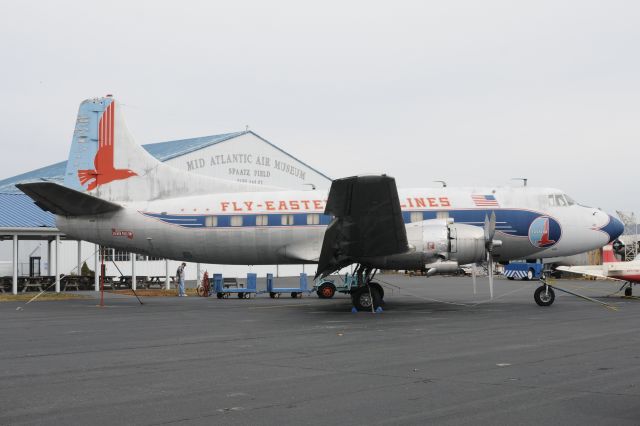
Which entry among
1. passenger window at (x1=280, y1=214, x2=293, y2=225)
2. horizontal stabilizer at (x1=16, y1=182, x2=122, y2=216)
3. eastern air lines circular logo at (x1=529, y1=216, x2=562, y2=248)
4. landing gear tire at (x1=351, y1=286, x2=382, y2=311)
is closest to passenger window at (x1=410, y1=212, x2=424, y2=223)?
landing gear tire at (x1=351, y1=286, x2=382, y2=311)

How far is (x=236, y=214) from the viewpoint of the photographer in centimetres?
2327

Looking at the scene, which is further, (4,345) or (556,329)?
(556,329)

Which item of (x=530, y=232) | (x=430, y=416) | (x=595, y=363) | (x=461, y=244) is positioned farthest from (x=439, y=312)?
(x=430, y=416)

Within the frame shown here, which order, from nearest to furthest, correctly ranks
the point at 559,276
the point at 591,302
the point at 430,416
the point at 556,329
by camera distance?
the point at 430,416, the point at 556,329, the point at 591,302, the point at 559,276

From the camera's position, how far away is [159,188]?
2455 centimetres

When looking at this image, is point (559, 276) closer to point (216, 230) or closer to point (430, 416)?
point (216, 230)

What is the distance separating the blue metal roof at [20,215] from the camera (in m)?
37.5

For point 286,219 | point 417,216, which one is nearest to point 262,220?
point 286,219

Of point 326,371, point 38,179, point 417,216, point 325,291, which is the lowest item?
point 326,371

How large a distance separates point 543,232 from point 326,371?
49.6ft

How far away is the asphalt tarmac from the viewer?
6851 mm

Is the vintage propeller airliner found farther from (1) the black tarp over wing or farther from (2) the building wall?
(2) the building wall

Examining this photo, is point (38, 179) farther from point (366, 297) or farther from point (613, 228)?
point (613, 228)

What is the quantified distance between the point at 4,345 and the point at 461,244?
12.8 meters
